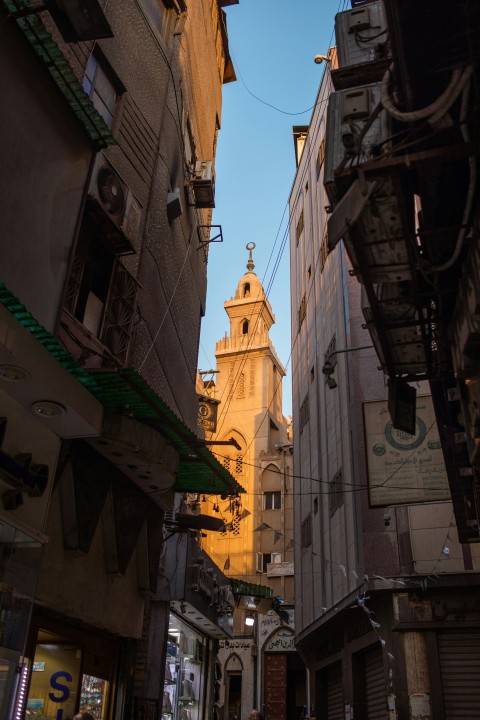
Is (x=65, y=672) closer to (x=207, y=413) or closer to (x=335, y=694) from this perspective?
(x=335, y=694)

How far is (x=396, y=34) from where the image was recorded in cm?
543

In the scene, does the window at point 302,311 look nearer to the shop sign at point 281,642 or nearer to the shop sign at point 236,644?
the shop sign at point 281,642

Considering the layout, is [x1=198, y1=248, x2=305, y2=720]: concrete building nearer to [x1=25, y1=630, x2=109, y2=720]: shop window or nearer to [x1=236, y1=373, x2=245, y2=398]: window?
[x1=236, y1=373, x2=245, y2=398]: window

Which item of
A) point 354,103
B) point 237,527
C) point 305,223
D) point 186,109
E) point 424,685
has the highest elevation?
point 305,223

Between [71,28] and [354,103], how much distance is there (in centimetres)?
407

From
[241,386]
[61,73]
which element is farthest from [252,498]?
[61,73]

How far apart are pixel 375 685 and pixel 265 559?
84.3 feet

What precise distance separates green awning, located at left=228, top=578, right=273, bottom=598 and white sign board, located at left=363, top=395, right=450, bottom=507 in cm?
1061

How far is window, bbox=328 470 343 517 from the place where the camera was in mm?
14805

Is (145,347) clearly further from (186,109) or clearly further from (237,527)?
(237,527)

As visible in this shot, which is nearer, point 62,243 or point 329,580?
point 62,243

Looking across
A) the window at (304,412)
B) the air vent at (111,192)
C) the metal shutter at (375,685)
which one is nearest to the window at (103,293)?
the air vent at (111,192)

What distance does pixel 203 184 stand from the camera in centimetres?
1570

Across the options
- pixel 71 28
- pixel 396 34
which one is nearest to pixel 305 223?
pixel 71 28
